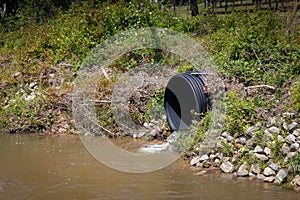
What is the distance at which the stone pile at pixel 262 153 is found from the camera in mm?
7297

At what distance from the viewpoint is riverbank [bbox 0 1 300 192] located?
7.98m

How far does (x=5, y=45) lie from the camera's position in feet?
54.1

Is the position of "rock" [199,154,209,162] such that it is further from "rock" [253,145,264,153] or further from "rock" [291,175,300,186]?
"rock" [291,175,300,186]

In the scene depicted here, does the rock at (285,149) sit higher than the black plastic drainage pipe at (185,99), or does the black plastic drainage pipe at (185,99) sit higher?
the black plastic drainage pipe at (185,99)

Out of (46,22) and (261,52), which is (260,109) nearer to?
(261,52)

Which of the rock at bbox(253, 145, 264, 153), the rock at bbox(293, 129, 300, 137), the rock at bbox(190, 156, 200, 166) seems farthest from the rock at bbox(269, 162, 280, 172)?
the rock at bbox(190, 156, 200, 166)

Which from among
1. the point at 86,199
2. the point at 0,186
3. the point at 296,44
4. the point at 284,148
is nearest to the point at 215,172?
the point at 284,148

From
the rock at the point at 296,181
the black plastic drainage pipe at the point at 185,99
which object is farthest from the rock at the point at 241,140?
the rock at the point at 296,181

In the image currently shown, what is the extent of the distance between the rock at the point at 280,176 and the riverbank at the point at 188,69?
0.02 m

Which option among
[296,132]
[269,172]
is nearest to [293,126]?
[296,132]

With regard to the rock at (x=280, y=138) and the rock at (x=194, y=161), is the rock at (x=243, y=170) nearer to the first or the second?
the rock at (x=280, y=138)

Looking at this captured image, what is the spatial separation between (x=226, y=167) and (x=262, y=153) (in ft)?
2.01

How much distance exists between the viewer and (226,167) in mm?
7852

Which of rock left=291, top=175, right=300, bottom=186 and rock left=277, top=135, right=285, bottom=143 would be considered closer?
rock left=291, top=175, right=300, bottom=186
